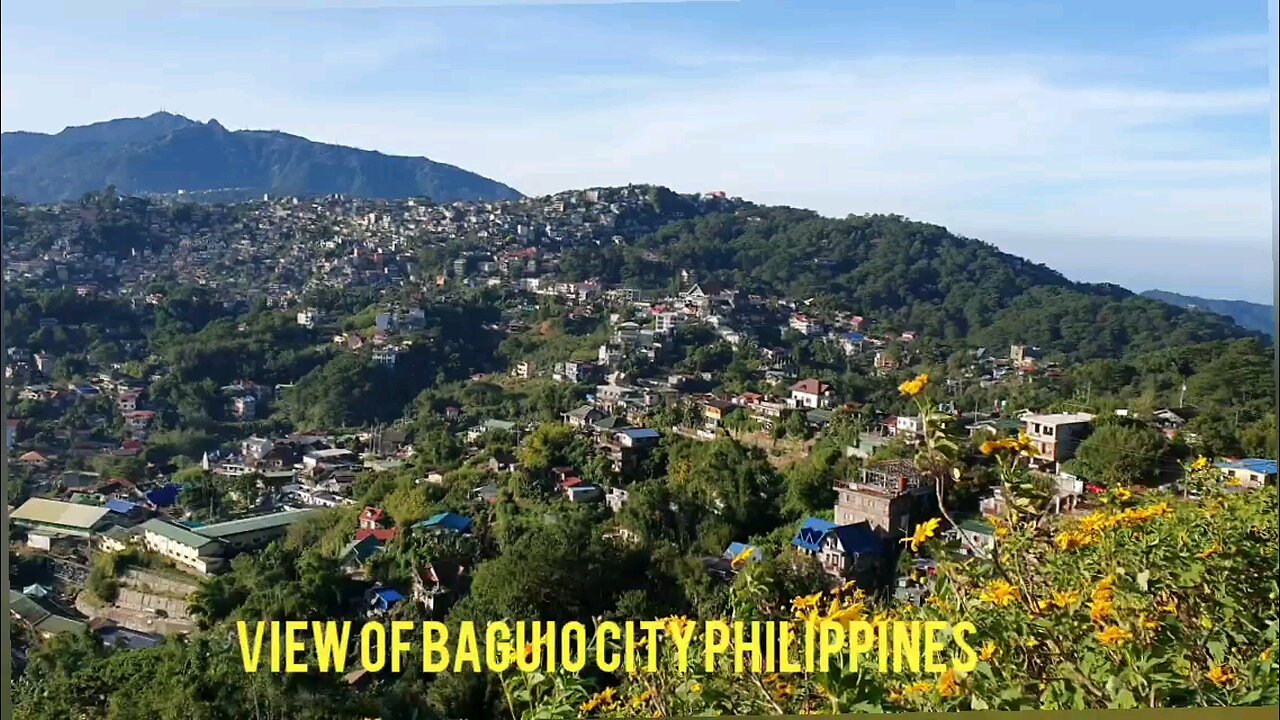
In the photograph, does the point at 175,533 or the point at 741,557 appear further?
the point at 175,533

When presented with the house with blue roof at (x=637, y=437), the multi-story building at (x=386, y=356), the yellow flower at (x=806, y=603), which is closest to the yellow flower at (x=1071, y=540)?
the yellow flower at (x=806, y=603)

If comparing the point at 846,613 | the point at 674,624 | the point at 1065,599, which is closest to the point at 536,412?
the point at 674,624

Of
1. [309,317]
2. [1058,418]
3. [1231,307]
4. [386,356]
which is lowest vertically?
[1058,418]

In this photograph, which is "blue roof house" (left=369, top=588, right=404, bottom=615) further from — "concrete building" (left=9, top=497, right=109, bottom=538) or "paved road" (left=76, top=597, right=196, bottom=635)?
"concrete building" (left=9, top=497, right=109, bottom=538)

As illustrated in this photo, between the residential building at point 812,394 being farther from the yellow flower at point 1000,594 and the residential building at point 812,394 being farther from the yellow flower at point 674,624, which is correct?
the yellow flower at point 1000,594

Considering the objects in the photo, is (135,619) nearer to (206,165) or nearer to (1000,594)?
(206,165)

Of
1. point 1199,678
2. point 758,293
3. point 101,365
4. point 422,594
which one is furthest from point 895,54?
point 101,365
